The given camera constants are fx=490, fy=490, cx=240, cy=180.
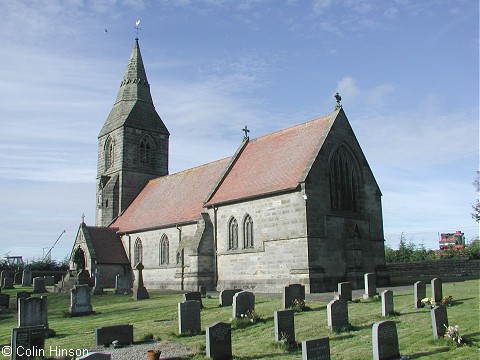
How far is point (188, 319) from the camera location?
15.0 m

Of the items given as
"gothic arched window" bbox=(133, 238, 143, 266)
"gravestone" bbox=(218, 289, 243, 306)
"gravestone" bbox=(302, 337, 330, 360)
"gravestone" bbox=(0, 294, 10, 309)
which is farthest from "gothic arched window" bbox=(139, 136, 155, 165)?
"gravestone" bbox=(302, 337, 330, 360)

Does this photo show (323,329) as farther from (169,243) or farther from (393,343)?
(169,243)

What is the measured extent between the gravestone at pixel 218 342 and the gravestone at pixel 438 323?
206 inches

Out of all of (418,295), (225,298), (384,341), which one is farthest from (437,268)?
(384,341)

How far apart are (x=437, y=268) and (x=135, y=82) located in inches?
1294

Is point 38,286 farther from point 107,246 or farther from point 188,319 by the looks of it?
point 188,319

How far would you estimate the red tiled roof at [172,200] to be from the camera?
34469mm

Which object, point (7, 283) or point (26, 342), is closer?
point (26, 342)

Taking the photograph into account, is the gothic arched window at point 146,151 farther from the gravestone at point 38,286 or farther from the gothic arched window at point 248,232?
the gothic arched window at point 248,232

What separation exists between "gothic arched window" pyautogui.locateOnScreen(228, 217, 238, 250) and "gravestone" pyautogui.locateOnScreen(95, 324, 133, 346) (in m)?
15.8

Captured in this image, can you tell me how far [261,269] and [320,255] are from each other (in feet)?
11.7

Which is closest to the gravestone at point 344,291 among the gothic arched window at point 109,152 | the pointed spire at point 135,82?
the gothic arched window at point 109,152

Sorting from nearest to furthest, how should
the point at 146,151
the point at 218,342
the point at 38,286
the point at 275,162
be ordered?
1. the point at 218,342
2. the point at 275,162
3. the point at 38,286
4. the point at 146,151

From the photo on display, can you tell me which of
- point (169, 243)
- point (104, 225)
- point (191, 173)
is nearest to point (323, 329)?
point (169, 243)
